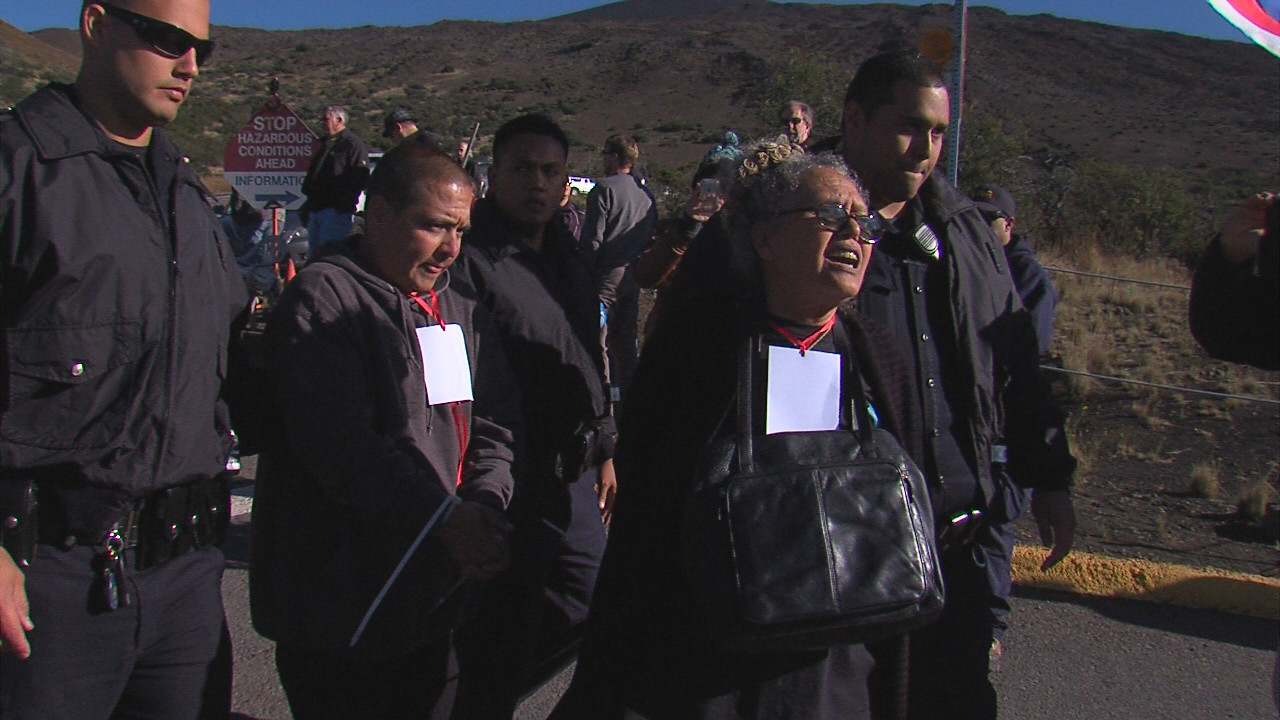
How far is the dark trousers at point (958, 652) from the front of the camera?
270 cm

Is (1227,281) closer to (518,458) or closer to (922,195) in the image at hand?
(922,195)

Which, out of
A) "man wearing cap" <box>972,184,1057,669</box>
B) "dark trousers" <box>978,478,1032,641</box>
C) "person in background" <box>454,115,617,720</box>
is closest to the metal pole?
"man wearing cap" <box>972,184,1057,669</box>

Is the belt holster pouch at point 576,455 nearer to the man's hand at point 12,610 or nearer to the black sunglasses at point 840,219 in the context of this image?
the black sunglasses at point 840,219

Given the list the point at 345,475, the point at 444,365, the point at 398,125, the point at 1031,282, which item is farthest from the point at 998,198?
the point at 398,125

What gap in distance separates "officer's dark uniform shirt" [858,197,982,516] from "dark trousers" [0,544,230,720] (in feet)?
5.21

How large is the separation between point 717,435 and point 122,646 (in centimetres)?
120

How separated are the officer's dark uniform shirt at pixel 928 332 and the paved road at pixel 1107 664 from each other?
1700 mm

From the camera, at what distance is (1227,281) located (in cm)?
207

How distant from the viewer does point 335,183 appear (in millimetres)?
8750

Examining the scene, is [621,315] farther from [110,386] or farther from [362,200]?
[110,386]

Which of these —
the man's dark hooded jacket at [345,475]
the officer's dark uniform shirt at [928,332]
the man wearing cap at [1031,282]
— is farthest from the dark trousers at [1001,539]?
the man wearing cap at [1031,282]

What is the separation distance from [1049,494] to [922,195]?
32.8 inches

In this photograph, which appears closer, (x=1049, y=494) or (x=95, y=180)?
(x=95, y=180)

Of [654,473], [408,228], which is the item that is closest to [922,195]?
[654,473]
